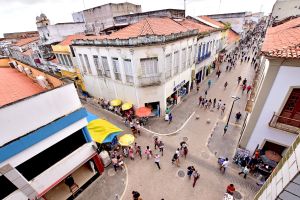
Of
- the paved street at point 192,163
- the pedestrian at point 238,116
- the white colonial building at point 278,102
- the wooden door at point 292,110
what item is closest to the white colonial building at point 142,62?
the paved street at point 192,163

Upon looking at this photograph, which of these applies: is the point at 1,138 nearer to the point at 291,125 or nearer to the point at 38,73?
the point at 38,73

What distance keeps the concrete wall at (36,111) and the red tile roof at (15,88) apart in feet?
8.74

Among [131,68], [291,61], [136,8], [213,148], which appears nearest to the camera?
[291,61]

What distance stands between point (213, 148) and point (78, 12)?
1863 inches

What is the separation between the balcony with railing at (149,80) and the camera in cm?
1670

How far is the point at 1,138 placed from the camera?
6992mm

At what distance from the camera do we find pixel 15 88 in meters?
11.2

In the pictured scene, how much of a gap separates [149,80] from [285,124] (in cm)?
1169

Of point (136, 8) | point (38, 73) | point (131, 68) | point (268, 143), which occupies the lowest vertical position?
point (268, 143)

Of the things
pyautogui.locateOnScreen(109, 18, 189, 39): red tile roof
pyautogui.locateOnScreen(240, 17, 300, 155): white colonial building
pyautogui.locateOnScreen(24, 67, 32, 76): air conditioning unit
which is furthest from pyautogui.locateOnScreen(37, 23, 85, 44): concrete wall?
pyautogui.locateOnScreen(240, 17, 300, 155): white colonial building

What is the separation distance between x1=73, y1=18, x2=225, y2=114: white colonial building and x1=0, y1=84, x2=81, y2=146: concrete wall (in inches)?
326

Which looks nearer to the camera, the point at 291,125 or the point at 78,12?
the point at 291,125

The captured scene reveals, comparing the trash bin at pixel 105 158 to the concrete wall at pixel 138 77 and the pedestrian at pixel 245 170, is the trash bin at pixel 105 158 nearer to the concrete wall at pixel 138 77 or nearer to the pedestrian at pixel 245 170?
the concrete wall at pixel 138 77

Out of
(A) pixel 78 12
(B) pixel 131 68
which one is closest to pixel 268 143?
(B) pixel 131 68
